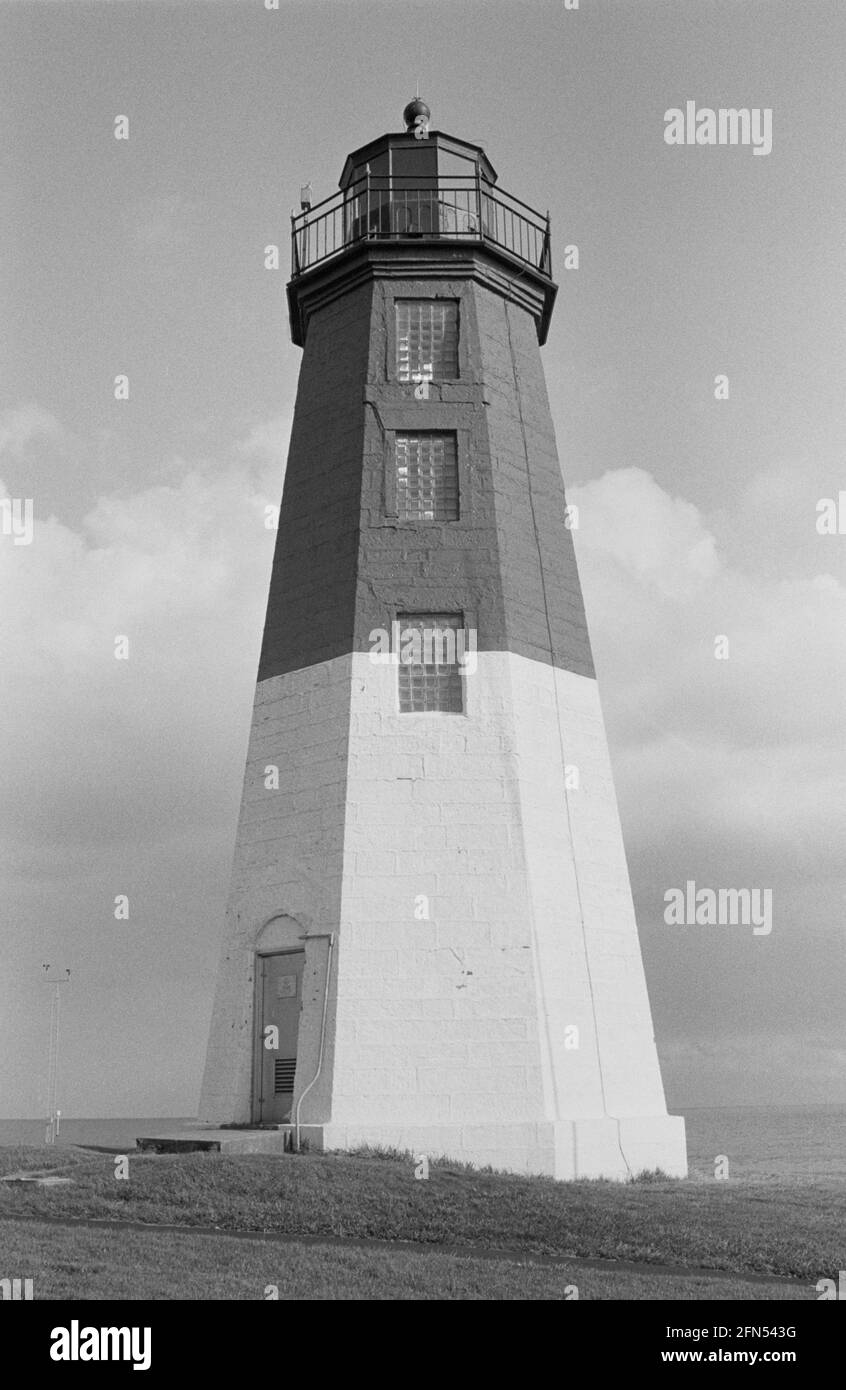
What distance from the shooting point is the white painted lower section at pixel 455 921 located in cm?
1795

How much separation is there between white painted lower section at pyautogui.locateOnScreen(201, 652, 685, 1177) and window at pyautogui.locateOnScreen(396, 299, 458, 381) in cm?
510

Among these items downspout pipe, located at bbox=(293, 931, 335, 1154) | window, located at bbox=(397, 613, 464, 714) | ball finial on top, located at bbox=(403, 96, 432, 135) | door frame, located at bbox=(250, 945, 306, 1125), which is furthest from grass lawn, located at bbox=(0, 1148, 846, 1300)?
ball finial on top, located at bbox=(403, 96, 432, 135)

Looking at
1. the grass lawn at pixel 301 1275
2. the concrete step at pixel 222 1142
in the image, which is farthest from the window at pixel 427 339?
→ the grass lawn at pixel 301 1275

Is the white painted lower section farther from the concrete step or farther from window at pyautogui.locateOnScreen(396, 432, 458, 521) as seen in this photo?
window at pyautogui.locateOnScreen(396, 432, 458, 521)

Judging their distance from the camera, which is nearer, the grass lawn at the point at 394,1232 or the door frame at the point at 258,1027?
the grass lawn at the point at 394,1232

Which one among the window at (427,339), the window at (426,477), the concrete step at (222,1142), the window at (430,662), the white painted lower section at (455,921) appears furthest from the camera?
the window at (427,339)

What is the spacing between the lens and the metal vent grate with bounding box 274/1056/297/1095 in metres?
19.3

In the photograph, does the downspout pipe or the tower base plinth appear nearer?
the tower base plinth

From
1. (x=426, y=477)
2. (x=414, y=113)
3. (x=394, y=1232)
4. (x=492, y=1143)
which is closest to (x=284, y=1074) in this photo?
(x=492, y=1143)

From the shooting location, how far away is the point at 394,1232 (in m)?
13.7

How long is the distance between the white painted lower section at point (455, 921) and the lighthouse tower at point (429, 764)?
0.04m

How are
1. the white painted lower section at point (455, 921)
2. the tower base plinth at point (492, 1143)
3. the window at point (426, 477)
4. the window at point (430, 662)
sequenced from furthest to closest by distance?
the window at point (426, 477) → the window at point (430, 662) → the white painted lower section at point (455, 921) → the tower base plinth at point (492, 1143)

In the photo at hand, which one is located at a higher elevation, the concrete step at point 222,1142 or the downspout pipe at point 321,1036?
the downspout pipe at point 321,1036

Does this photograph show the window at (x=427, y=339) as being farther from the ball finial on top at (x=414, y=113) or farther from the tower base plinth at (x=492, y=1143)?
the tower base plinth at (x=492, y=1143)
